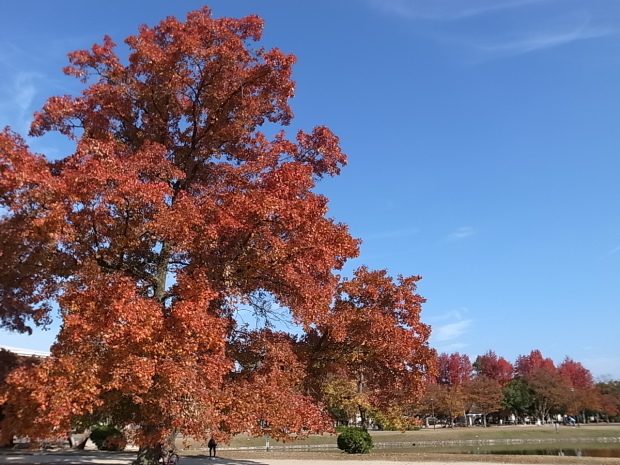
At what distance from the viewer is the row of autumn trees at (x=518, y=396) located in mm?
66875

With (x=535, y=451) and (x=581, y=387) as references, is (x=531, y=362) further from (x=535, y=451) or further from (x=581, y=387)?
(x=535, y=451)

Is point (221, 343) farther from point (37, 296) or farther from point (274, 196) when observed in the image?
point (37, 296)

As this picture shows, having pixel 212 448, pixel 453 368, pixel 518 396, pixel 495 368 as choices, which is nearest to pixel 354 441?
pixel 212 448

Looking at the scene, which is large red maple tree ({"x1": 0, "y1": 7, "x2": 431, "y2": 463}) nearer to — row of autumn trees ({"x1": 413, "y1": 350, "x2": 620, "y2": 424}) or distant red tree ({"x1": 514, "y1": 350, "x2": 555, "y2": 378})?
row of autumn trees ({"x1": 413, "y1": 350, "x2": 620, "y2": 424})

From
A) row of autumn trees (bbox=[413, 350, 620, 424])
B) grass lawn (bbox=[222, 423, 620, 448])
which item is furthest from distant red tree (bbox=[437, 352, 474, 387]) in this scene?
grass lawn (bbox=[222, 423, 620, 448])

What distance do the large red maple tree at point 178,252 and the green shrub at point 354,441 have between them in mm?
10672

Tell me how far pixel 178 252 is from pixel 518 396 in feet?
251

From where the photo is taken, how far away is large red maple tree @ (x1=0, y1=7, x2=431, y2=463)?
8.05 m

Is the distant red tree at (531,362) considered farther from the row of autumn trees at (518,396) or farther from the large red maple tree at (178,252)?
the large red maple tree at (178,252)

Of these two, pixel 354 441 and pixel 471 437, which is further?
pixel 471 437

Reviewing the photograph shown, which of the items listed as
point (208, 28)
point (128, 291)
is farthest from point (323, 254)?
point (208, 28)

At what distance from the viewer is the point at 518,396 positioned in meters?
74.7

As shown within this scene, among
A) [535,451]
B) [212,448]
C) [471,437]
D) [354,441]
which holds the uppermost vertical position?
[354,441]

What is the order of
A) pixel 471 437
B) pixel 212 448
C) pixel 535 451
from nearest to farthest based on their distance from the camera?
pixel 212 448, pixel 535 451, pixel 471 437
